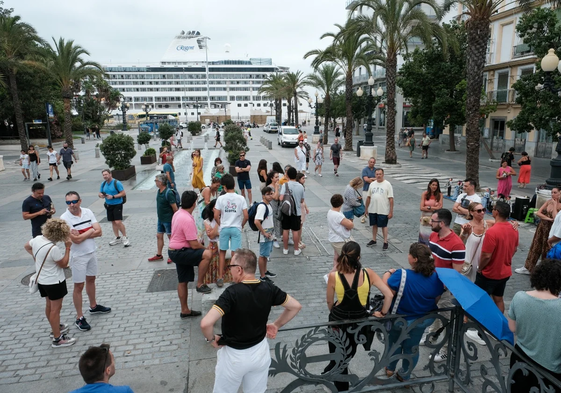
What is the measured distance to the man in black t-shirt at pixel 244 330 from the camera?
9.61 feet

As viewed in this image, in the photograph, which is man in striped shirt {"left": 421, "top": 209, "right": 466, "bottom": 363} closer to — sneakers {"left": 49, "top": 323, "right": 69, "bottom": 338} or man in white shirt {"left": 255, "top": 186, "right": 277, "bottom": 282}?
man in white shirt {"left": 255, "top": 186, "right": 277, "bottom": 282}

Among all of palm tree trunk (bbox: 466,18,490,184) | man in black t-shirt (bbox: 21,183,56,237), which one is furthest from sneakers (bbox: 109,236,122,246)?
palm tree trunk (bbox: 466,18,490,184)

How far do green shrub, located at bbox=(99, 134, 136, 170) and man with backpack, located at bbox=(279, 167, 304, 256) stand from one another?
1150cm

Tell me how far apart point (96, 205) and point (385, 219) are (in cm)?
919

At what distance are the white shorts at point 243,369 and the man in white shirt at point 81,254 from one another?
3.09 m

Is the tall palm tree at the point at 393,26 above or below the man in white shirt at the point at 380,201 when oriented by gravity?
above

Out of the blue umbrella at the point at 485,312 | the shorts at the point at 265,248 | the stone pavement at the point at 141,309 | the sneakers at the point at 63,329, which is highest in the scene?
the blue umbrella at the point at 485,312

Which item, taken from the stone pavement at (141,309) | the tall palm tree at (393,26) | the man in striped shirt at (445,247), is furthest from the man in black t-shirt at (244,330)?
the tall palm tree at (393,26)

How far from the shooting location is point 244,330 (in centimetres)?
294

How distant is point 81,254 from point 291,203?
3710mm

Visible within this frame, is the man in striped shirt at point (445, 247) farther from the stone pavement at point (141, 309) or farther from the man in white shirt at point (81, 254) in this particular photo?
Answer: the man in white shirt at point (81, 254)

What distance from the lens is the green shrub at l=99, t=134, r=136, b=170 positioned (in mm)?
16469

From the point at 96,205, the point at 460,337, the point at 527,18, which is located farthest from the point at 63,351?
the point at 527,18

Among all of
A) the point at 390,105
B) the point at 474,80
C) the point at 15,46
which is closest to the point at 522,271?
the point at 474,80
